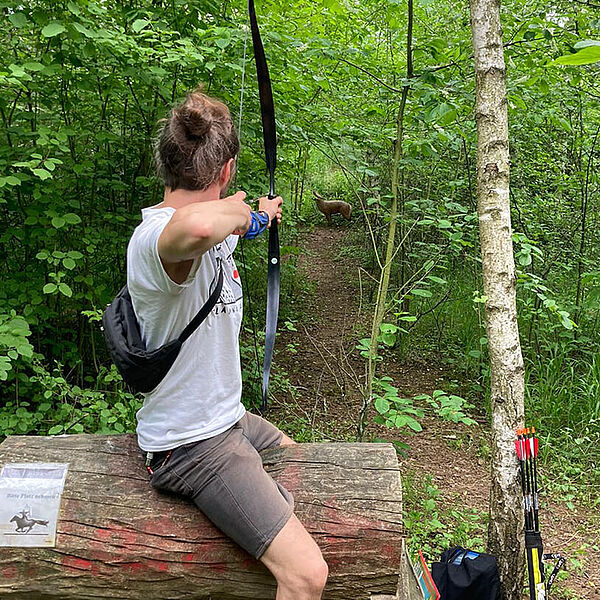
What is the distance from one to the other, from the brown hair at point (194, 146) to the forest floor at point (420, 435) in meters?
2.35

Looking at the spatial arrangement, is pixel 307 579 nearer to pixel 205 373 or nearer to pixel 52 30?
pixel 205 373

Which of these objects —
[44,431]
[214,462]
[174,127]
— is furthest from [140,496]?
[44,431]

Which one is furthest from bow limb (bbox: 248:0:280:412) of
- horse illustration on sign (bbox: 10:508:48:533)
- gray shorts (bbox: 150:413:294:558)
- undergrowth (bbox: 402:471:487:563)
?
undergrowth (bbox: 402:471:487:563)

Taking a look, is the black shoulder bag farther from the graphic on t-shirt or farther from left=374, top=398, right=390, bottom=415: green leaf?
left=374, top=398, right=390, bottom=415: green leaf

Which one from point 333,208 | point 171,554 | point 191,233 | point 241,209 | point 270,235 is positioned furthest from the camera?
point 333,208

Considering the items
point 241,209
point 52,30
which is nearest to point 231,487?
point 241,209

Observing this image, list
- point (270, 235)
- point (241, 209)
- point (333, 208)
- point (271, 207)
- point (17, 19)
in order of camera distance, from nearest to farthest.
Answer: point (241, 209)
point (271, 207)
point (270, 235)
point (17, 19)
point (333, 208)

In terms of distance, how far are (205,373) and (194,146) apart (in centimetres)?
75

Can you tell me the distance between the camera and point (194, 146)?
6.11 feet

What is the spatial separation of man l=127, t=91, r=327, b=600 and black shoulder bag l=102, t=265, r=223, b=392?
0.03 m

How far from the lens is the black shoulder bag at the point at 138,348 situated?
1880 millimetres

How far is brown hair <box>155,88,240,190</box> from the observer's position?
1860 mm

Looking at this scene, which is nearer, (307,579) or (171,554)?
(307,579)

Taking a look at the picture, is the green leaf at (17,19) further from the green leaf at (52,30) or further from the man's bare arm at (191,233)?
the man's bare arm at (191,233)
